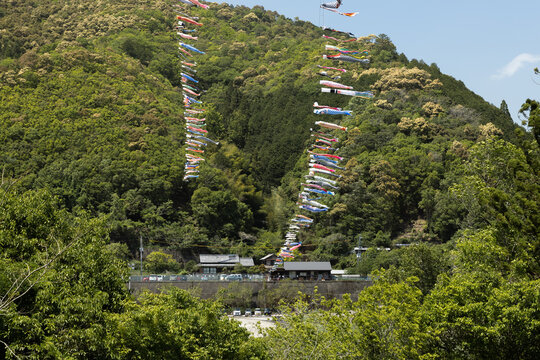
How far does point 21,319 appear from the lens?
18.1 metres

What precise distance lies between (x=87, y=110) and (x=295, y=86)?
33.4 m

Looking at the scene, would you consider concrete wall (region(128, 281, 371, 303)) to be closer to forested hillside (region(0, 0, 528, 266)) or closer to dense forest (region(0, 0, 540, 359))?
dense forest (region(0, 0, 540, 359))

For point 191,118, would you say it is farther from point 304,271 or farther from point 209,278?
point 304,271

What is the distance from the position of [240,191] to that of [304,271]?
18563mm

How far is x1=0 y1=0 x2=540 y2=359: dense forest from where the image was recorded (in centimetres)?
2181

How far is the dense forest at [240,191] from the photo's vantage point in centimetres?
2181

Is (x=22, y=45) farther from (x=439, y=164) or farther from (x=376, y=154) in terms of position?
(x=439, y=164)

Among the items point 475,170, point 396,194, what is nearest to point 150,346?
point 475,170

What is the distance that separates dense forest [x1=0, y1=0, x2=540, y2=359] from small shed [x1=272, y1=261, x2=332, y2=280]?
12.0 feet

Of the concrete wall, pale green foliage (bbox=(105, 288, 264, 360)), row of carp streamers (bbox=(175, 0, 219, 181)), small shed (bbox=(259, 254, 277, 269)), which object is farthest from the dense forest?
the concrete wall

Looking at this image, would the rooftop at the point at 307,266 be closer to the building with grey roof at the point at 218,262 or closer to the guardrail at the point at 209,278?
the guardrail at the point at 209,278

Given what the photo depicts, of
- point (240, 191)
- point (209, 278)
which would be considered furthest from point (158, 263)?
point (240, 191)

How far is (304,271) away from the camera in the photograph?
222 ft

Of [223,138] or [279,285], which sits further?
[223,138]
